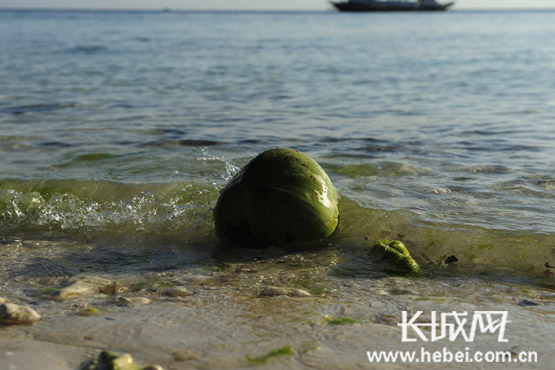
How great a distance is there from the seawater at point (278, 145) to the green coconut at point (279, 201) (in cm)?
38

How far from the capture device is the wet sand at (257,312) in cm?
282

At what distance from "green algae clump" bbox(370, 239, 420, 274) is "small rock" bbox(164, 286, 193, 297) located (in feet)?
4.56

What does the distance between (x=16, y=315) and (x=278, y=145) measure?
5.13 metres

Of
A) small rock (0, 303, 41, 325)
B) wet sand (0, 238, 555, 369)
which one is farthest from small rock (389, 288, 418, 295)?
small rock (0, 303, 41, 325)

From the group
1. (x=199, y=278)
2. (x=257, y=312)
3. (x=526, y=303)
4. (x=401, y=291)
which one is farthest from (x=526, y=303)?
(x=199, y=278)

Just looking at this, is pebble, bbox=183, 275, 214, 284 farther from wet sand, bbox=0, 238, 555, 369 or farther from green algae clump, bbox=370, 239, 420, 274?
green algae clump, bbox=370, 239, 420, 274

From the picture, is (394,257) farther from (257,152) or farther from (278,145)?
(278,145)

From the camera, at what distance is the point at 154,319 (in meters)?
3.22

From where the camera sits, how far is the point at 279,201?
4.15 metres

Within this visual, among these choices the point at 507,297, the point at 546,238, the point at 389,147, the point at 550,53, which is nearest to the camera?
the point at 507,297

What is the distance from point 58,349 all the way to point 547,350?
2.30 metres

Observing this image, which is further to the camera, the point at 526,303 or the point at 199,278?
the point at 199,278

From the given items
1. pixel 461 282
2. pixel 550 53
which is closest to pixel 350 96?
pixel 461 282

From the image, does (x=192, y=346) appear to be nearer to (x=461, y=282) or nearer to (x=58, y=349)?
(x=58, y=349)
